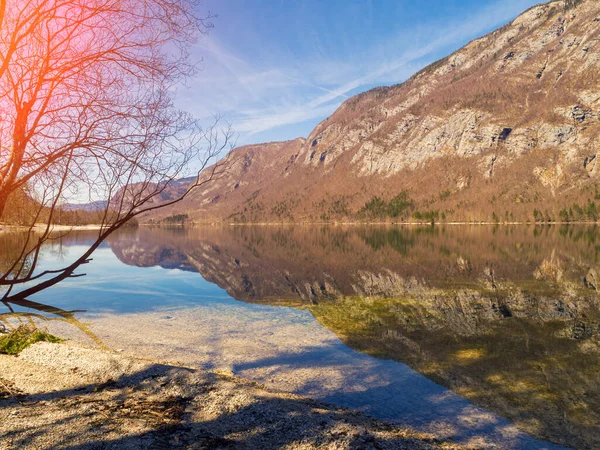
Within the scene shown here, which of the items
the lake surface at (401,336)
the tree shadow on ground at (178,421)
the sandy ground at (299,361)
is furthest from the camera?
the lake surface at (401,336)

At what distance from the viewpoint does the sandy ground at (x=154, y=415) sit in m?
5.56

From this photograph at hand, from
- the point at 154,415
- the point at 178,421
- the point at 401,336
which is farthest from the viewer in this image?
the point at 401,336

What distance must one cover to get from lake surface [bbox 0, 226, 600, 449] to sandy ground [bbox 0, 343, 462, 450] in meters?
1.93

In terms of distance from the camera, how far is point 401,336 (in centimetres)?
1459

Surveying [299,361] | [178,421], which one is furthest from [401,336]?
[178,421]

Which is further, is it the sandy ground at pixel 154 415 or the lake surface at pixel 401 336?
the lake surface at pixel 401 336

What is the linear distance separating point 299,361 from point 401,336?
15.2ft

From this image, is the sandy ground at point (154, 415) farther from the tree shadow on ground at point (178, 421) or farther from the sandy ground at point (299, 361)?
the sandy ground at point (299, 361)

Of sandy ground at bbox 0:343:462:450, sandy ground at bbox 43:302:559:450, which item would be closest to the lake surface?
sandy ground at bbox 43:302:559:450

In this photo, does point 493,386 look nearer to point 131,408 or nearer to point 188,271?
point 131,408

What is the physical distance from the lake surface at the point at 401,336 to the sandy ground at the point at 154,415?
76.0 inches

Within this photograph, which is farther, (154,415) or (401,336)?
(401,336)

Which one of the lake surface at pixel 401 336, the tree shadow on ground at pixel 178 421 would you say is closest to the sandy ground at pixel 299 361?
the lake surface at pixel 401 336

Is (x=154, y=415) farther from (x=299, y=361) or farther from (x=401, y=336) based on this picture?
(x=401, y=336)
